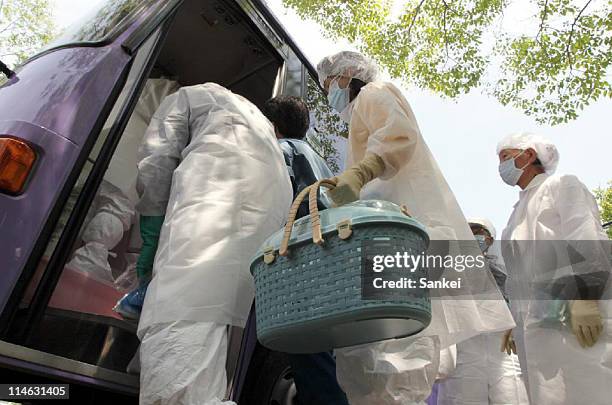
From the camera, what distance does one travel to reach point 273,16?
3.20m

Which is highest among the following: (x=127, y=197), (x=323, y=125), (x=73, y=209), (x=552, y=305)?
(x=323, y=125)

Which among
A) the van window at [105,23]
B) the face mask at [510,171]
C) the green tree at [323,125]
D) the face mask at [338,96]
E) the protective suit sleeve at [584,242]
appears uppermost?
the green tree at [323,125]

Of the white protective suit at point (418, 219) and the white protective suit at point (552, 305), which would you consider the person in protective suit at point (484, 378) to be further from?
the white protective suit at point (418, 219)

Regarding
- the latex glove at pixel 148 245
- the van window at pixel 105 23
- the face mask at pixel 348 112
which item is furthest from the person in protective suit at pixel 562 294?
the van window at pixel 105 23

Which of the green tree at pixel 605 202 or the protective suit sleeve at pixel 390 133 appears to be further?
the green tree at pixel 605 202

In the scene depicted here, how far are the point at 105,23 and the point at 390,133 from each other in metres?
1.11

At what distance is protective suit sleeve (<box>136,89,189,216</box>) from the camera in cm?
189

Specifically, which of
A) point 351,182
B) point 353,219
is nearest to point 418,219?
point 351,182

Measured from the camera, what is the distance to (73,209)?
154 centimetres

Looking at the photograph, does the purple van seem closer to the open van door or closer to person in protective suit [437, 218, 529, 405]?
the open van door

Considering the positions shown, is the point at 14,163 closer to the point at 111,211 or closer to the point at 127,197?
the point at 111,211

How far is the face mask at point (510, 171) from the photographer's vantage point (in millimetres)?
3039

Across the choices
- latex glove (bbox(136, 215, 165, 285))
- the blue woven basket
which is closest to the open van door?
latex glove (bbox(136, 215, 165, 285))

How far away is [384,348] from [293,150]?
1.08m
